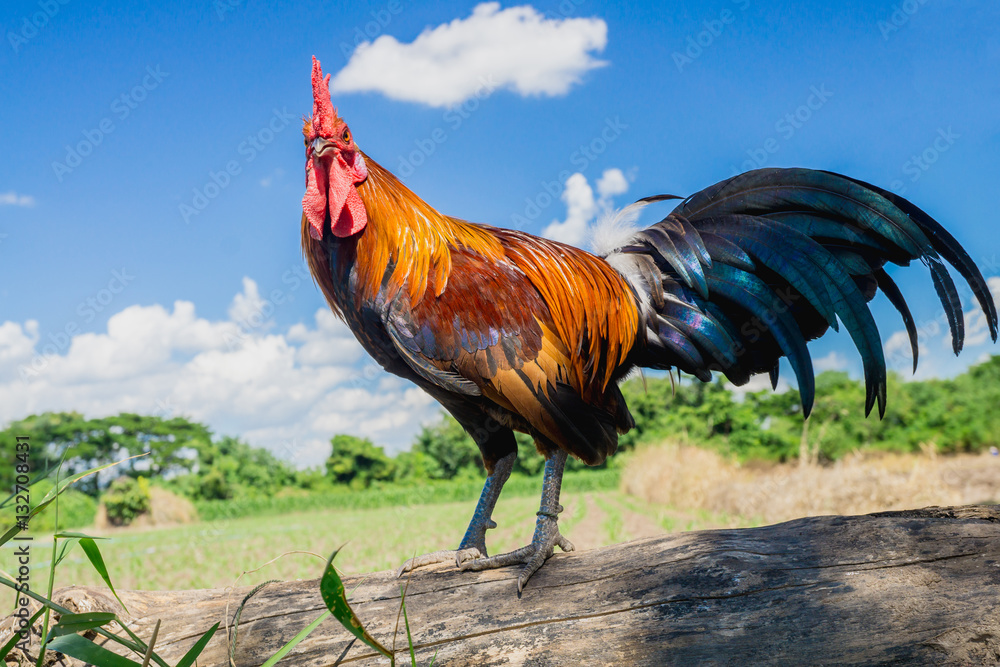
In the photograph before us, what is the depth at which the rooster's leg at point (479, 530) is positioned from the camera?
2938 millimetres

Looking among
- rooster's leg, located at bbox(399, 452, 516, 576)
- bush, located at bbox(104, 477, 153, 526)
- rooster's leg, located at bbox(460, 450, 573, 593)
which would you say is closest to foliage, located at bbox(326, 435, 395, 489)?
bush, located at bbox(104, 477, 153, 526)

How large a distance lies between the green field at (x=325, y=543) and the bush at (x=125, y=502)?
442 centimetres

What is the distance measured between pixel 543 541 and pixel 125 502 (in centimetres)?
2231

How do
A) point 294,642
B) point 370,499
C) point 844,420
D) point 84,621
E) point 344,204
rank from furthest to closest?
point 370,499
point 844,420
point 344,204
point 84,621
point 294,642

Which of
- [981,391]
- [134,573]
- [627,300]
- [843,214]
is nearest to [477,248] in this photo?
[627,300]

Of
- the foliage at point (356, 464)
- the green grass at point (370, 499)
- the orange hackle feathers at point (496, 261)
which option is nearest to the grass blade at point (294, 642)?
the orange hackle feathers at point (496, 261)

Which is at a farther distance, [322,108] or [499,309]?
[322,108]

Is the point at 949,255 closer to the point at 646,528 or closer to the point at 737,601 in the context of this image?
the point at 737,601

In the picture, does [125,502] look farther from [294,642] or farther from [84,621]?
[294,642]

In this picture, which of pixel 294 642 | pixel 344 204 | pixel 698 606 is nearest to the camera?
pixel 294 642

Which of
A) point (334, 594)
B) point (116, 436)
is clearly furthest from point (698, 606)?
point (116, 436)

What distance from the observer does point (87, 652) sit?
5.11 ft

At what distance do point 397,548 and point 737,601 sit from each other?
9.07m

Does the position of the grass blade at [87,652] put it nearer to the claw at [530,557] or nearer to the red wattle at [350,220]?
the claw at [530,557]
